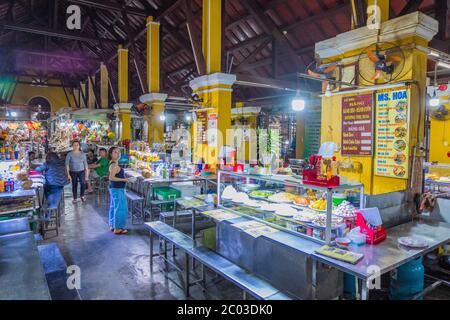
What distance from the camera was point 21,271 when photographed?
2393mm

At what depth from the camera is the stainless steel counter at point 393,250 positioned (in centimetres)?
241

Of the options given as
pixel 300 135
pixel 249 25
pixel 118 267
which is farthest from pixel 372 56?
pixel 300 135

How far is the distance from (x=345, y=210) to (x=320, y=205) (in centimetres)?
26

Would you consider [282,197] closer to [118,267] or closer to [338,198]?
[338,198]

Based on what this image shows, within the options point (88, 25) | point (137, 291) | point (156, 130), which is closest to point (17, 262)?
point (137, 291)

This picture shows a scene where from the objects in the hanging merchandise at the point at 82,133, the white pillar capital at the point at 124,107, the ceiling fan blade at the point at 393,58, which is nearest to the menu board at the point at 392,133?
the ceiling fan blade at the point at 393,58

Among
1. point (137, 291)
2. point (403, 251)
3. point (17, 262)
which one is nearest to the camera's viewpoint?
point (17, 262)

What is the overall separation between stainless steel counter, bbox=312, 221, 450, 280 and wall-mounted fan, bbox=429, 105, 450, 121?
6.91m

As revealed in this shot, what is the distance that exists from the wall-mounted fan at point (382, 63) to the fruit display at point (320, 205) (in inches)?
95.5

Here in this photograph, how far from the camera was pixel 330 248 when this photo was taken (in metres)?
2.76

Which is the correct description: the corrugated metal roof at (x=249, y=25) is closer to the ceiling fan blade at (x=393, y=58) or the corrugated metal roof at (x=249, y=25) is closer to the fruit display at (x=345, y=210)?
the ceiling fan blade at (x=393, y=58)

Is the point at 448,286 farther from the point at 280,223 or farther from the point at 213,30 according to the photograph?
the point at 213,30

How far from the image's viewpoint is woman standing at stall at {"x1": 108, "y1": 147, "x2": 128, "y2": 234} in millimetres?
5988

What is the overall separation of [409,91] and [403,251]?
107 inches
